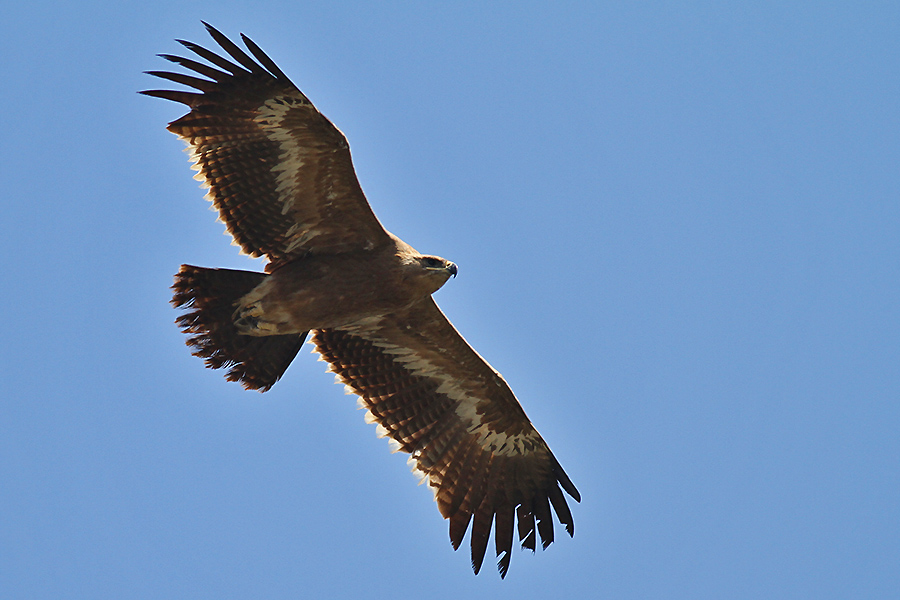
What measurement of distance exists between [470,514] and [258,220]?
3.58m

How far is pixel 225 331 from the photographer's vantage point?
10289mm

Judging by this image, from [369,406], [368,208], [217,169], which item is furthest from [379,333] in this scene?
[217,169]

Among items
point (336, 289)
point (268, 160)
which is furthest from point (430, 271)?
point (268, 160)

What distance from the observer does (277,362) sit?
10547 millimetres

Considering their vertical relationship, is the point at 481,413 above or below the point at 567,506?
above

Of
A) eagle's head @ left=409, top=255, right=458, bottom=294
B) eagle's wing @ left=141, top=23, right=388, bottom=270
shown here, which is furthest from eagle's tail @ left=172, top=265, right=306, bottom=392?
eagle's head @ left=409, top=255, right=458, bottom=294

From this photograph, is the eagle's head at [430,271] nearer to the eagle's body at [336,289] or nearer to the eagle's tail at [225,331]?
the eagle's body at [336,289]

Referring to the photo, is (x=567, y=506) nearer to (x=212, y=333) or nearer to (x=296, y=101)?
(x=212, y=333)

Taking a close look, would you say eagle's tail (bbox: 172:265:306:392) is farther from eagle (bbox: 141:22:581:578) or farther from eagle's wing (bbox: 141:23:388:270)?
eagle's wing (bbox: 141:23:388:270)

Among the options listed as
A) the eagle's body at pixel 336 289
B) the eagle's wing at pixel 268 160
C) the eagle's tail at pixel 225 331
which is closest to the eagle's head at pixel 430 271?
the eagle's body at pixel 336 289

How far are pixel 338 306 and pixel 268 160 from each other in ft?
4.89

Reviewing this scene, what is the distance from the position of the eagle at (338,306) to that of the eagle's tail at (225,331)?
12 mm

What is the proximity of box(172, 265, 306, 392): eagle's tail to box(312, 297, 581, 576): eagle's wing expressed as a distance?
731 millimetres

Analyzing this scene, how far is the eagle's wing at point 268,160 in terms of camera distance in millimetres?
9688
